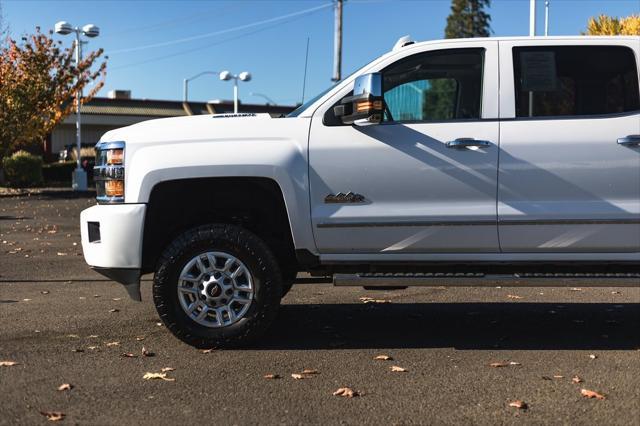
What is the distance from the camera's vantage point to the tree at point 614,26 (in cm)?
1656

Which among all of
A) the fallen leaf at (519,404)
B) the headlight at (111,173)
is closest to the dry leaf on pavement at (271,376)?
the fallen leaf at (519,404)

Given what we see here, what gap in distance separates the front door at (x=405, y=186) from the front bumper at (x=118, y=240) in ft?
4.14

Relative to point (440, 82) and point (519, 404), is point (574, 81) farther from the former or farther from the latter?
point (519, 404)

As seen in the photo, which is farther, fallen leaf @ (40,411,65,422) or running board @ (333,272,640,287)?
running board @ (333,272,640,287)

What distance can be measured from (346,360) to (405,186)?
1274mm

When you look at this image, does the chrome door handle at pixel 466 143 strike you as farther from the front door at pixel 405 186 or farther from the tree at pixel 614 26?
the tree at pixel 614 26

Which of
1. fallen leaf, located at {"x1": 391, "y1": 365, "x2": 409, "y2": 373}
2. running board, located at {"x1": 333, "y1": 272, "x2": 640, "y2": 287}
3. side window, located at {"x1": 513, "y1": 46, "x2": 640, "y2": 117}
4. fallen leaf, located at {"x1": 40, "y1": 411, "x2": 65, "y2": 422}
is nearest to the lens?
fallen leaf, located at {"x1": 40, "y1": 411, "x2": 65, "y2": 422}

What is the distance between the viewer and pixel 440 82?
19.4ft

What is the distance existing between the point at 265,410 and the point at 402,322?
2474mm

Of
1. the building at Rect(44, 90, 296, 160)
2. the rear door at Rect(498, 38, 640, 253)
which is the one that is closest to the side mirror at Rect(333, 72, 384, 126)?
the rear door at Rect(498, 38, 640, 253)

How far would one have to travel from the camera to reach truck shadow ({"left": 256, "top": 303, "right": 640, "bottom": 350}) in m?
5.44

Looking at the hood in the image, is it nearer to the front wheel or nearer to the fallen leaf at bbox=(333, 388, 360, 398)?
the front wheel

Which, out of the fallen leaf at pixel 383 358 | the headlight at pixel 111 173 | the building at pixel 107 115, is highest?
the building at pixel 107 115

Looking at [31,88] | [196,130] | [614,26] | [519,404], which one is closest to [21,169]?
[31,88]
